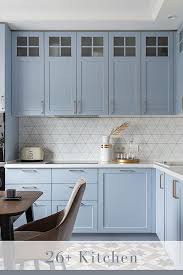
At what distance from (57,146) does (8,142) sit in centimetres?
72

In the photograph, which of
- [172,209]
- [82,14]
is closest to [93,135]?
[82,14]

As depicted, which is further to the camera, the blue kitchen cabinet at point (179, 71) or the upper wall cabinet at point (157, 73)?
the upper wall cabinet at point (157, 73)

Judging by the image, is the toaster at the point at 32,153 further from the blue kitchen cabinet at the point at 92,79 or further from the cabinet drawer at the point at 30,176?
the blue kitchen cabinet at the point at 92,79

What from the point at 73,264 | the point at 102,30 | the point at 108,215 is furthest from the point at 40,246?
the point at 102,30

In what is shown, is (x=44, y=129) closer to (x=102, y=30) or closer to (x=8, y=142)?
(x=8, y=142)

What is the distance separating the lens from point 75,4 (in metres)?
3.77

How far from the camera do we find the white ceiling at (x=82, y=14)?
147 inches

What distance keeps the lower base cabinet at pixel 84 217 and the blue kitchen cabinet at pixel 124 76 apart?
116 cm

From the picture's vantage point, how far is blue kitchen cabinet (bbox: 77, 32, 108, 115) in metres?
4.14

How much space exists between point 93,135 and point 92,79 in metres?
0.76

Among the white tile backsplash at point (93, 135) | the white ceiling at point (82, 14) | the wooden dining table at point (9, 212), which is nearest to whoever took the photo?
the wooden dining table at point (9, 212)

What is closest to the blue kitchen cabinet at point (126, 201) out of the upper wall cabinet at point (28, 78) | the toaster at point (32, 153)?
the toaster at point (32, 153)

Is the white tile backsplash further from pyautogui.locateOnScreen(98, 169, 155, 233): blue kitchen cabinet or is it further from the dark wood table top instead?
the dark wood table top

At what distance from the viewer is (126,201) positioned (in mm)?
3932
